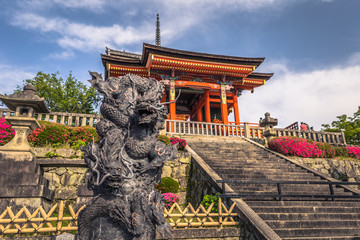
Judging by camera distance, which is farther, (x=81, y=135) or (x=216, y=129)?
(x=216, y=129)

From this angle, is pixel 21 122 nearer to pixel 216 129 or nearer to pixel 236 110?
pixel 216 129

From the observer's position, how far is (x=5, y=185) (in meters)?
5.70

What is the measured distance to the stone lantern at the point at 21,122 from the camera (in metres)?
6.11

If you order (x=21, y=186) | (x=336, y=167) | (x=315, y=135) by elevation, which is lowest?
(x=21, y=186)

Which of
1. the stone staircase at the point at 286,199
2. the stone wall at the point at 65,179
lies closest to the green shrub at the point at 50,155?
the stone wall at the point at 65,179

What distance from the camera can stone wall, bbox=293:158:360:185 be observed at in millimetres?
10664

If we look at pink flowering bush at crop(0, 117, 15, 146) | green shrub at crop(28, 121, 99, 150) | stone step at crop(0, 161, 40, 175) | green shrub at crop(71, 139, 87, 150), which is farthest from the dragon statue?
pink flowering bush at crop(0, 117, 15, 146)

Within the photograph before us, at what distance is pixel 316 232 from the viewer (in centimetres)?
507

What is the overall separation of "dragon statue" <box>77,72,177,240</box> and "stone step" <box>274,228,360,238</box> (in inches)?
154

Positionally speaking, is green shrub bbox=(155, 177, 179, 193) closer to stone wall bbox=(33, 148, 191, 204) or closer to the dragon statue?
stone wall bbox=(33, 148, 191, 204)

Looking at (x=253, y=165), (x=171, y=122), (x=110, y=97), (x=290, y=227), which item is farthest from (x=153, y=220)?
(x=171, y=122)

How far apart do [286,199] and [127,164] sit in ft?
19.2

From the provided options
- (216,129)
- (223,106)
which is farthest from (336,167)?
(223,106)

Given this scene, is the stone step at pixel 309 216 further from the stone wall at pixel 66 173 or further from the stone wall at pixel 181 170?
the stone wall at pixel 181 170
